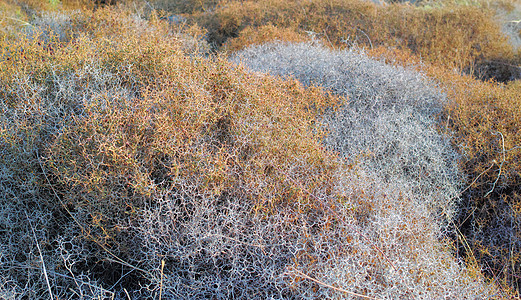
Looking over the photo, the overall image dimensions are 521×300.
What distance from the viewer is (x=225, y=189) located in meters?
2.09

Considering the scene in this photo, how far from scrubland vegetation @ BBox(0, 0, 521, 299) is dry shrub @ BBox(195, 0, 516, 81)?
3188mm

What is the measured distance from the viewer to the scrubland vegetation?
189 cm

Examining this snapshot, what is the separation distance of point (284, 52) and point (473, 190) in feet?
9.28

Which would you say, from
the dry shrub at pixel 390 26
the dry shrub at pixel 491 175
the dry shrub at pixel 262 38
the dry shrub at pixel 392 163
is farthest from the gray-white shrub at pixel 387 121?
the dry shrub at pixel 390 26

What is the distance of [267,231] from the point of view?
194 cm

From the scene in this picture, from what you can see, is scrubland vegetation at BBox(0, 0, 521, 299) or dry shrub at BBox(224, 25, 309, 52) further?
dry shrub at BBox(224, 25, 309, 52)

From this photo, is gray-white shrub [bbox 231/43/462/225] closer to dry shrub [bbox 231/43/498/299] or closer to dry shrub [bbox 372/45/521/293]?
dry shrub [bbox 231/43/498/299]

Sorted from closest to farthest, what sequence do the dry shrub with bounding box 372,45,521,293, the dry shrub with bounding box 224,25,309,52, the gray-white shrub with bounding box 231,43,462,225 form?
the dry shrub with bounding box 372,45,521,293 → the gray-white shrub with bounding box 231,43,462,225 → the dry shrub with bounding box 224,25,309,52

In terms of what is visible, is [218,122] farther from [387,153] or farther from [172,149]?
[387,153]

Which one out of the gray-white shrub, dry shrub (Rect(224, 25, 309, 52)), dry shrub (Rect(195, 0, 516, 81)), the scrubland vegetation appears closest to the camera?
the scrubland vegetation

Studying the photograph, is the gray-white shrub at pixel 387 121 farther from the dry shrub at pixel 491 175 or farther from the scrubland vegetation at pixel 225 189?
the dry shrub at pixel 491 175

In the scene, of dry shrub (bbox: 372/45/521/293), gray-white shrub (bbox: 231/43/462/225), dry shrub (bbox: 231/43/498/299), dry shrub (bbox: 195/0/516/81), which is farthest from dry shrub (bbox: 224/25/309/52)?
dry shrub (bbox: 372/45/521/293)

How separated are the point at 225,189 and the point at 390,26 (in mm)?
5918

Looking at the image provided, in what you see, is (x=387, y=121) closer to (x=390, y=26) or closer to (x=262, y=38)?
(x=262, y=38)
